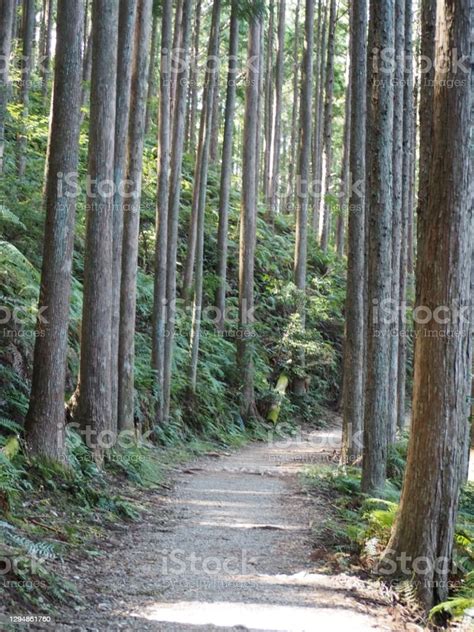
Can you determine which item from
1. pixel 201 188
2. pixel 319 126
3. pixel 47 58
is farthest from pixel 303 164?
pixel 47 58

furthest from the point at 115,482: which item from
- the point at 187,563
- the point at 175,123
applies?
the point at 175,123

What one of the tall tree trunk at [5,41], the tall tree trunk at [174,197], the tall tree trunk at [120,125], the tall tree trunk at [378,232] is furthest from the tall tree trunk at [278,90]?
the tall tree trunk at [378,232]

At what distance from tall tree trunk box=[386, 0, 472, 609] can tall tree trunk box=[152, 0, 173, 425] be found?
8.77 m

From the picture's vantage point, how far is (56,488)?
26.0 ft

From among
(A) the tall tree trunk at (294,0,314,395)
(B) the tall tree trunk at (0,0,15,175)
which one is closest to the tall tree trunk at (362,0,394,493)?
(B) the tall tree trunk at (0,0,15,175)

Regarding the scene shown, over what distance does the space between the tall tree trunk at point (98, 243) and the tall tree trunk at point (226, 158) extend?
7.83 metres

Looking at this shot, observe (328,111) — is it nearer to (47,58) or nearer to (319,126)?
(319,126)

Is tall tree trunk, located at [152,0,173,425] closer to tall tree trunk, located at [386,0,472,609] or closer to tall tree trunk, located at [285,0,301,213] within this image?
tall tree trunk, located at [386,0,472,609]

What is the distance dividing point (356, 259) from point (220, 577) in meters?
7.04

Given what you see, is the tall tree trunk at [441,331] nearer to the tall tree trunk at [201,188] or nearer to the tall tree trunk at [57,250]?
the tall tree trunk at [57,250]

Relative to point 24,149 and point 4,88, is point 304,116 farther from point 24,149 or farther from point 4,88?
point 4,88

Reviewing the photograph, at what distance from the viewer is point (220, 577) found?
639cm

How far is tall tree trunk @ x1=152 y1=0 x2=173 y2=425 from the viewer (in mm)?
14734

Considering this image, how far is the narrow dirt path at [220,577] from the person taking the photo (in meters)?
5.30
